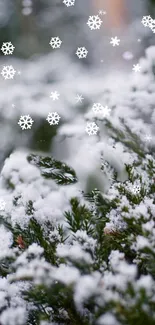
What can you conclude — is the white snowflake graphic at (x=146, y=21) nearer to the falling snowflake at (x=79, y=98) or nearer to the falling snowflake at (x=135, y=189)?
the falling snowflake at (x=79, y=98)

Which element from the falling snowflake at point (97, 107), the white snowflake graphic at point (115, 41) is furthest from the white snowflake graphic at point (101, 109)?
the white snowflake graphic at point (115, 41)

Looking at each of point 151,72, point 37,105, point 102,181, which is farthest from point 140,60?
point 102,181

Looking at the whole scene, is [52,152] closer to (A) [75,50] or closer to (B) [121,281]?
(A) [75,50]

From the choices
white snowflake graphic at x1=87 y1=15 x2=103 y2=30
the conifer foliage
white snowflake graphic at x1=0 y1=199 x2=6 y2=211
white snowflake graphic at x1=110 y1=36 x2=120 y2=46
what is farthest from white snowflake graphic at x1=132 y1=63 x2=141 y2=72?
white snowflake graphic at x1=0 y1=199 x2=6 y2=211

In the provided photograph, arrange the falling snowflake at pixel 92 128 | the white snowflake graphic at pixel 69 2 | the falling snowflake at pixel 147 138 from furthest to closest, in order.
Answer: the white snowflake graphic at pixel 69 2
the falling snowflake at pixel 92 128
the falling snowflake at pixel 147 138

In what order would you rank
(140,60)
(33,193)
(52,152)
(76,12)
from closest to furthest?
(33,193), (52,152), (140,60), (76,12)

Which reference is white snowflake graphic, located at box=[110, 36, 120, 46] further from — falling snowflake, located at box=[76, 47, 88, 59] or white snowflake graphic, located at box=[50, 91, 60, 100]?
white snowflake graphic, located at box=[50, 91, 60, 100]
